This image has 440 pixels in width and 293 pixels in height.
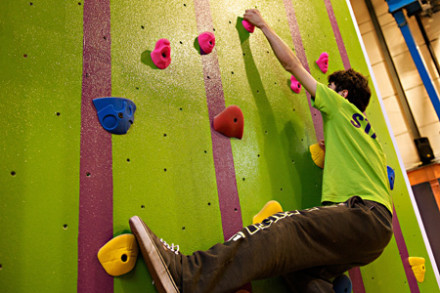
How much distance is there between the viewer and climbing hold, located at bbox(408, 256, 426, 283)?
219cm

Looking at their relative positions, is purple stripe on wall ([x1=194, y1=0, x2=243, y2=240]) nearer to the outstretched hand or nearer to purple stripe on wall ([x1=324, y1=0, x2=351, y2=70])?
the outstretched hand

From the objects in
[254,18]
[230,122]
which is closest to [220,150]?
[230,122]

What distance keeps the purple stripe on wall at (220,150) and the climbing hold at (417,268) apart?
1.40 m

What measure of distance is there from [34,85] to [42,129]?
14cm

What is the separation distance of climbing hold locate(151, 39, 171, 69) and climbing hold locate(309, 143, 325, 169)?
90cm

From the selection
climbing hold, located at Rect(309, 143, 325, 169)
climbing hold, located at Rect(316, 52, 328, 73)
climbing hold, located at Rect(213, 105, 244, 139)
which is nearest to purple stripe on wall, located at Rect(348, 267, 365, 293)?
climbing hold, located at Rect(309, 143, 325, 169)

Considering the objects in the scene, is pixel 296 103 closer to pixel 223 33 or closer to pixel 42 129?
pixel 223 33

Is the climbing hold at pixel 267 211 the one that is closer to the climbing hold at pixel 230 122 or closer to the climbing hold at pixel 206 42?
the climbing hold at pixel 230 122

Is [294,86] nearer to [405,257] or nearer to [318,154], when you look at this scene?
[318,154]

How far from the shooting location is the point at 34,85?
1078mm

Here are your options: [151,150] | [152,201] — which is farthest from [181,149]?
[152,201]

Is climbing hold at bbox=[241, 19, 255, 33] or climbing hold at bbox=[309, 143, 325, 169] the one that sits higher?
climbing hold at bbox=[241, 19, 255, 33]

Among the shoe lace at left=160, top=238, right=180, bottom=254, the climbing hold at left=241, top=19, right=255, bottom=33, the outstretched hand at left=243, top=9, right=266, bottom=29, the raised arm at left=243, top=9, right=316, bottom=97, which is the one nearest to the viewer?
the shoe lace at left=160, top=238, right=180, bottom=254

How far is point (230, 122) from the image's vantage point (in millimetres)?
1504
